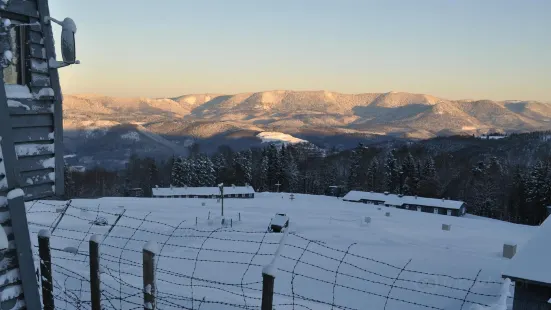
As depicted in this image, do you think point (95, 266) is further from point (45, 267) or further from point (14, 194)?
point (14, 194)

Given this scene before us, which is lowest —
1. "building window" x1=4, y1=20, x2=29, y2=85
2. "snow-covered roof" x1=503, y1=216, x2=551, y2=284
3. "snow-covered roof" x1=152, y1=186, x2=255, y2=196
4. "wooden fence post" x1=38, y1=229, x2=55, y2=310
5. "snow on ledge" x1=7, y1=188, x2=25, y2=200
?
"snow-covered roof" x1=152, y1=186, x2=255, y2=196

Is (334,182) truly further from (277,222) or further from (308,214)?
(277,222)

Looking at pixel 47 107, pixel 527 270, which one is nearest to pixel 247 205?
pixel 527 270

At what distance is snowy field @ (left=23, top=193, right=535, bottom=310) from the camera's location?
785 cm

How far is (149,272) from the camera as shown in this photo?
11.8 feet

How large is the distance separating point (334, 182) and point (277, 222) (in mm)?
46604

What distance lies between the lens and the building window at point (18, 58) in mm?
4684

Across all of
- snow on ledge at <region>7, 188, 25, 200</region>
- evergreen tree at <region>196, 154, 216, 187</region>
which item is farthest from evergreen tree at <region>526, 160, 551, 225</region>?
snow on ledge at <region>7, 188, 25, 200</region>

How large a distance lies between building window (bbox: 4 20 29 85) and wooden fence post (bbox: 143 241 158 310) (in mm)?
2741

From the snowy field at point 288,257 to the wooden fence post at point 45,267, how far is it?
0.28 metres

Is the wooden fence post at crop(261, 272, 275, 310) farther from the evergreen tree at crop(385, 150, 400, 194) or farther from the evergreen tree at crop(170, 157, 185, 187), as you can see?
the evergreen tree at crop(385, 150, 400, 194)

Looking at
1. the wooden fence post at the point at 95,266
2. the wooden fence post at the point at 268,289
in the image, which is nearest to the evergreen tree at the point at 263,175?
the wooden fence post at the point at 95,266

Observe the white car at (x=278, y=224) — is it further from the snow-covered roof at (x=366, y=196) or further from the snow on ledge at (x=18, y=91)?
the snow-covered roof at (x=366, y=196)

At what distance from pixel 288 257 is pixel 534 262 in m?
7.08
